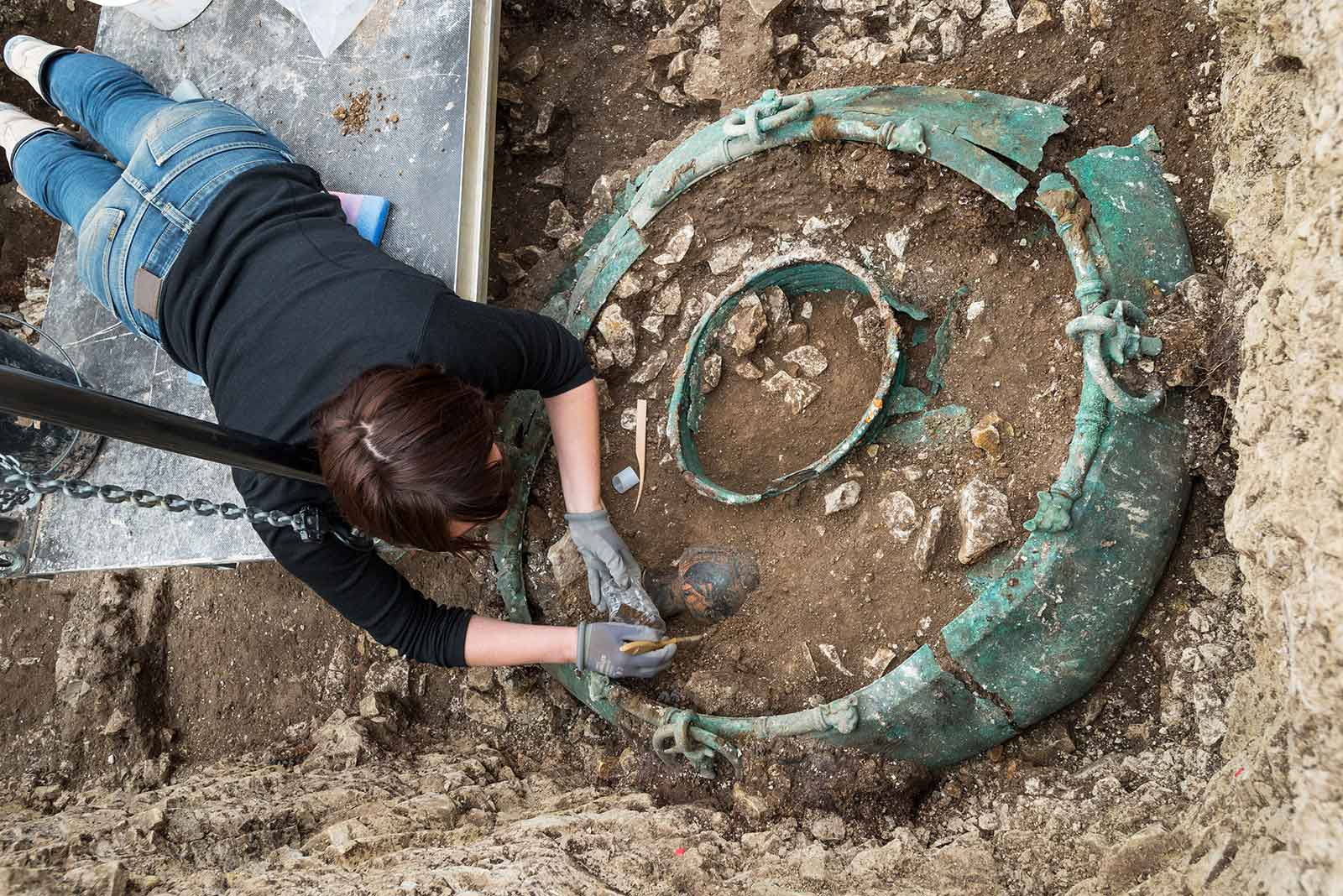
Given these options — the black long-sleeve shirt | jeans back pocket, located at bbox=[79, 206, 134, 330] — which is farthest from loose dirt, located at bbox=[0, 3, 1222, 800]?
jeans back pocket, located at bbox=[79, 206, 134, 330]

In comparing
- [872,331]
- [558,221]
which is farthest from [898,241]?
[558,221]

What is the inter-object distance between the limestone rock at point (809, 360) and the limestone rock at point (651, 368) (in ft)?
1.07

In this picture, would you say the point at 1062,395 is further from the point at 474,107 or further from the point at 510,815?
the point at 474,107

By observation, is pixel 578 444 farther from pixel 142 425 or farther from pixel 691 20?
pixel 691 20

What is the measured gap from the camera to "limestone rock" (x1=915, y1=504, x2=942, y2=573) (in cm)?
198

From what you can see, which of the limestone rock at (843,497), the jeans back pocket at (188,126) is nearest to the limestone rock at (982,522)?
the limestone rock at (843,497)

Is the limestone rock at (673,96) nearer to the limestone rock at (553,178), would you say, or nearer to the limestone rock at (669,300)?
the limestone rock at (553,178)

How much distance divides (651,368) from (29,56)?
189 centimetres

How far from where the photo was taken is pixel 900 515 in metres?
2.07

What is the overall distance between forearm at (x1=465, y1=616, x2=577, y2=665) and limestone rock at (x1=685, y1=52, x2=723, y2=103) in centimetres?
164

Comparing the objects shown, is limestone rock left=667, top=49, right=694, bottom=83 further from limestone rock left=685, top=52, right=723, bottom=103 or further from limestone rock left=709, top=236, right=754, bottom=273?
limestone rock left=709, top=236, right=754, bottom=273

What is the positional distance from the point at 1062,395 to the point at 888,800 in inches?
36.4

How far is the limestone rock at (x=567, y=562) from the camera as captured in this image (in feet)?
7.63

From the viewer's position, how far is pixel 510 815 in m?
2.06
